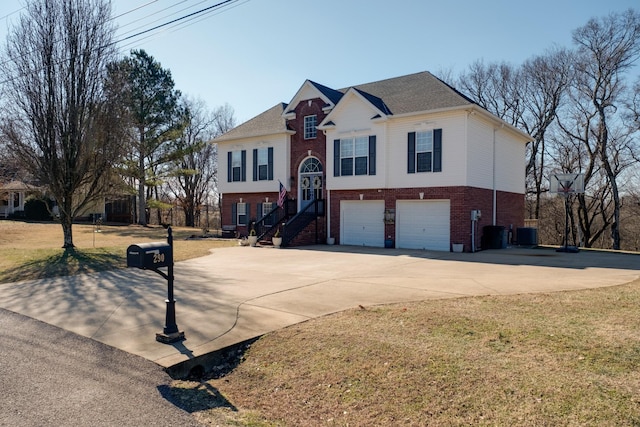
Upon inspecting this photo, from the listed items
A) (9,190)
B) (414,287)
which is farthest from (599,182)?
(9,190)

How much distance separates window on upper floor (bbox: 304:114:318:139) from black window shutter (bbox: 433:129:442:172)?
719cm

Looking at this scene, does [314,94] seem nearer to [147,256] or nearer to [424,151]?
[424,151]

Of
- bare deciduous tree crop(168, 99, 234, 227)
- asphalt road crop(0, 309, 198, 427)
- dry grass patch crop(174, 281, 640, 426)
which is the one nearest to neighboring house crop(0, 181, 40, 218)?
bare deciduous tree crop(168, 99, 234, 227)

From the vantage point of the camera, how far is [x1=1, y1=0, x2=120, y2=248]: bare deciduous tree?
1620 cm

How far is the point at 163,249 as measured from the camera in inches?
227

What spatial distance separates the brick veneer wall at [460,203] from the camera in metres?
18.3

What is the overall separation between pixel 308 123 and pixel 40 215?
30194 millimetres

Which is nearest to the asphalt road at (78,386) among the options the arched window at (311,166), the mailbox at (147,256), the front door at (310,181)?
the mailbox at (147,256)

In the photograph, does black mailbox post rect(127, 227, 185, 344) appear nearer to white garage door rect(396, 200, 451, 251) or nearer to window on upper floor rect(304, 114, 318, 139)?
white garage door rect(396, 200, 451, 251)

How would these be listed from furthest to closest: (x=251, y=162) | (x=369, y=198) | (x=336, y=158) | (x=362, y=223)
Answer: (x=251, y=162), (x=336, y=158), (x=362, y=223), (x=369, y=198)

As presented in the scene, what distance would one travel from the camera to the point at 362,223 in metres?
21.4

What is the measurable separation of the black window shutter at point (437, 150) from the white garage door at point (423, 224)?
1524 millimetres

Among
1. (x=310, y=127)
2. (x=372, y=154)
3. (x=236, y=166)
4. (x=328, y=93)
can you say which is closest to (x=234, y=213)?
(x=236, y=166)

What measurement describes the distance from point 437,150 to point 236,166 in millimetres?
13197
